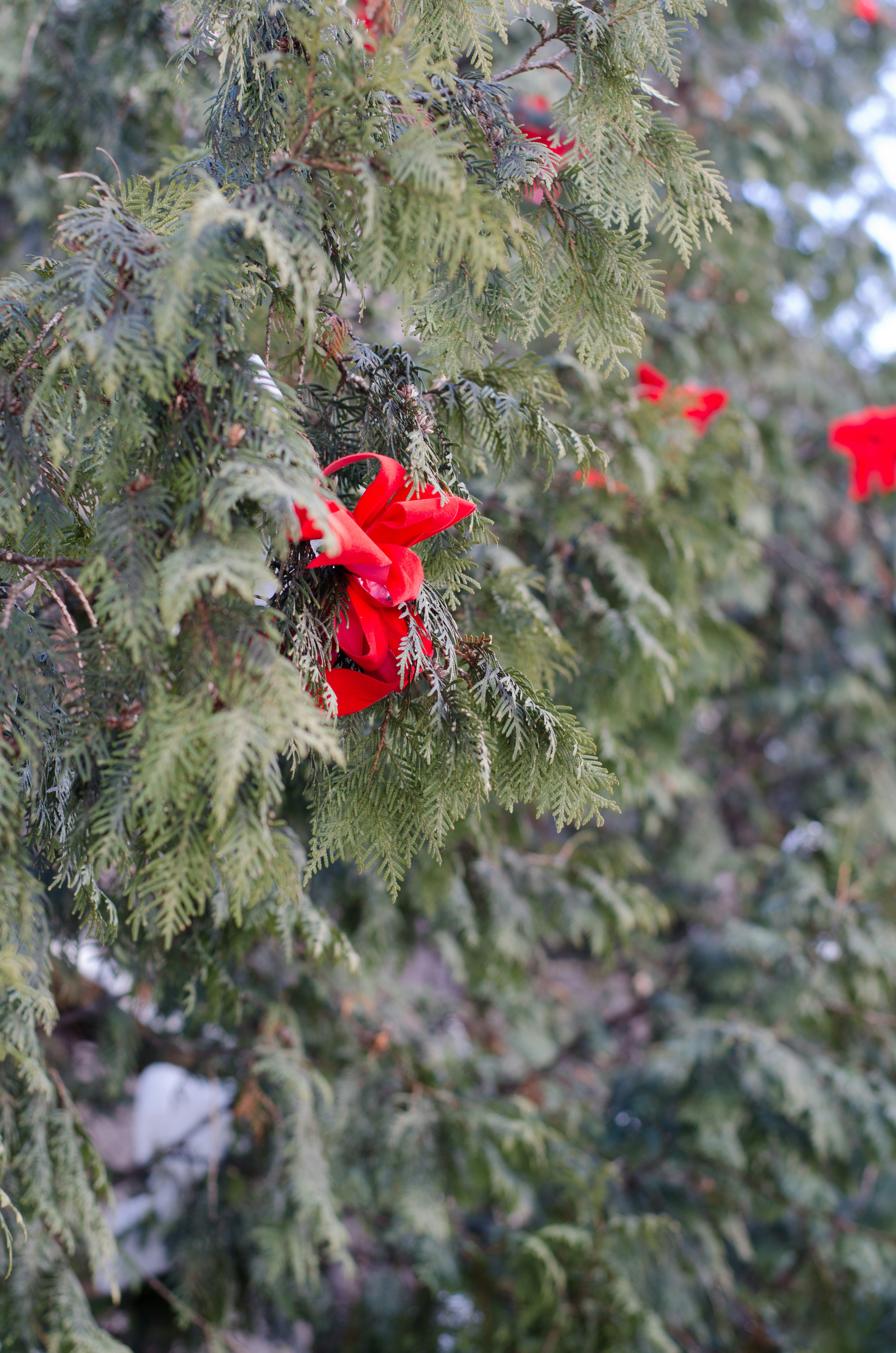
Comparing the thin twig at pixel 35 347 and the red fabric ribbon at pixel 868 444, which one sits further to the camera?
the red fabric ribbon at pixel 868 444

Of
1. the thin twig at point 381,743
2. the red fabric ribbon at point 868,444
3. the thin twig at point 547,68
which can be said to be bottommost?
the red fabric ribbon at point 868,444

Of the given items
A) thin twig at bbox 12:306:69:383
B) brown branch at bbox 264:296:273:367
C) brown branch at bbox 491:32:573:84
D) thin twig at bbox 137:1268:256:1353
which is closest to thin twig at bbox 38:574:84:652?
thin twig at bbox 12:306:69:383

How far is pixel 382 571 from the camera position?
0.89 metres

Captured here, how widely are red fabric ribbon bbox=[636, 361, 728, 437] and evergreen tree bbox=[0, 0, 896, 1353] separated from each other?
0.03 m

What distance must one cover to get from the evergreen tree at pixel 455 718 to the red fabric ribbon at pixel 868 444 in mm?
206

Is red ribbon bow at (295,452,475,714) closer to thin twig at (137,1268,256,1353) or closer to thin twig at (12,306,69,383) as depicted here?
thin twig at (12,306,69,383)

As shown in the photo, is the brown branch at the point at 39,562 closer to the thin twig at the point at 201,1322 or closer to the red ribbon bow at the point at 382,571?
the red ribbon bow at the point at 382,571

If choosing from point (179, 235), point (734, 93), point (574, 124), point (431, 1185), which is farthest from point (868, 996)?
point (734, 93)

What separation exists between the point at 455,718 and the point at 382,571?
0.16 m

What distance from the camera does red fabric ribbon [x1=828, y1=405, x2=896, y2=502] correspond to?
9.41ft

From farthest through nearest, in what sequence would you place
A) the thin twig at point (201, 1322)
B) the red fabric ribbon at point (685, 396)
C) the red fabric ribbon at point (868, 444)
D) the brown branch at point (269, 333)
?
the red fabric ribbon at point (868, 444) → the red fabric ribbon at point (685, 396) → the thin twig at point (201, 1322) → the brown branch at point (269, 333)

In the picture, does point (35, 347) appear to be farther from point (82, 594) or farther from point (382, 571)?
point (382, 571)

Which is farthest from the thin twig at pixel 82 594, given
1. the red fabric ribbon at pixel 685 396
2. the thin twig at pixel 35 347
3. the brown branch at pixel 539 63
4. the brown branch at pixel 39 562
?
the red fabric ribbon at pixel 685 396

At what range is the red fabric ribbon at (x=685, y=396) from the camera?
1935 millimetres
